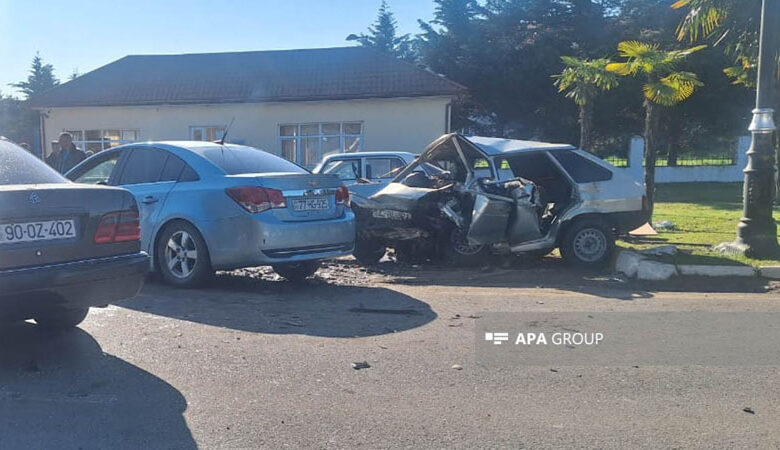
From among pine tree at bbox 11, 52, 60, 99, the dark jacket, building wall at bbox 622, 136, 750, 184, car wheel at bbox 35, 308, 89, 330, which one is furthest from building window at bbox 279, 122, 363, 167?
pine tree at bbox 11, 52, 60, 99

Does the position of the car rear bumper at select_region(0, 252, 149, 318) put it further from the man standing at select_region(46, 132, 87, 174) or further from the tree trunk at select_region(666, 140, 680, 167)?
the tree trunk at select_region(666, 140, 680, 167)

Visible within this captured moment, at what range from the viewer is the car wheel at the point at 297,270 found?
8031mm

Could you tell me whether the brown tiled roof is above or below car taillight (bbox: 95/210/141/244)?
above

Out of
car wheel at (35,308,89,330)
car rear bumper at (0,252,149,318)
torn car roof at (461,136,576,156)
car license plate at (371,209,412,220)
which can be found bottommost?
car wheel at (35,308,89,330)

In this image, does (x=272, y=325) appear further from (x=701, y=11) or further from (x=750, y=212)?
(x=701, y=11)

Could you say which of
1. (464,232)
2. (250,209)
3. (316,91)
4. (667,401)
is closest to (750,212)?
(464,232)

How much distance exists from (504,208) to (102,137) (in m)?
20.2

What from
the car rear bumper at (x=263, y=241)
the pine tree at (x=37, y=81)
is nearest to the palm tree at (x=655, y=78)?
the car rear bumper at (x=263, y=241)

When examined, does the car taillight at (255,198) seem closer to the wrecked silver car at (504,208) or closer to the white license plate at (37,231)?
the white license plate at (37,231)

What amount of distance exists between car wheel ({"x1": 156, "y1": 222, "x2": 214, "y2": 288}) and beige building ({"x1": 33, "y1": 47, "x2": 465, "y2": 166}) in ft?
50.7

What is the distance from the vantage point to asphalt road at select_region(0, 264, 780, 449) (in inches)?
144

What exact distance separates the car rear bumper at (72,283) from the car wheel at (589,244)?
551 cm

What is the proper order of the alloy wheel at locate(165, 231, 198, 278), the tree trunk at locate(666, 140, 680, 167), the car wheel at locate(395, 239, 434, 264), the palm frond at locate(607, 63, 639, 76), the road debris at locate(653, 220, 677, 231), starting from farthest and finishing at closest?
the tree trunk at locate(666, 140, 680, 167) → the palm frond at locate(607, 63, 639, 76) → the road debris at locate(653, 220, 677, 231) → the car wheel at locate(395, 239, 434, 264) → the alloy wheel at locate(165, 231, 198, 278)

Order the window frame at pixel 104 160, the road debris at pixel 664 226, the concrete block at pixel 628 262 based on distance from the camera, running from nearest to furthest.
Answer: the window frame at pixel 104 160, the concrete block at pixel 628 262, the road debris at pixel 664 226
